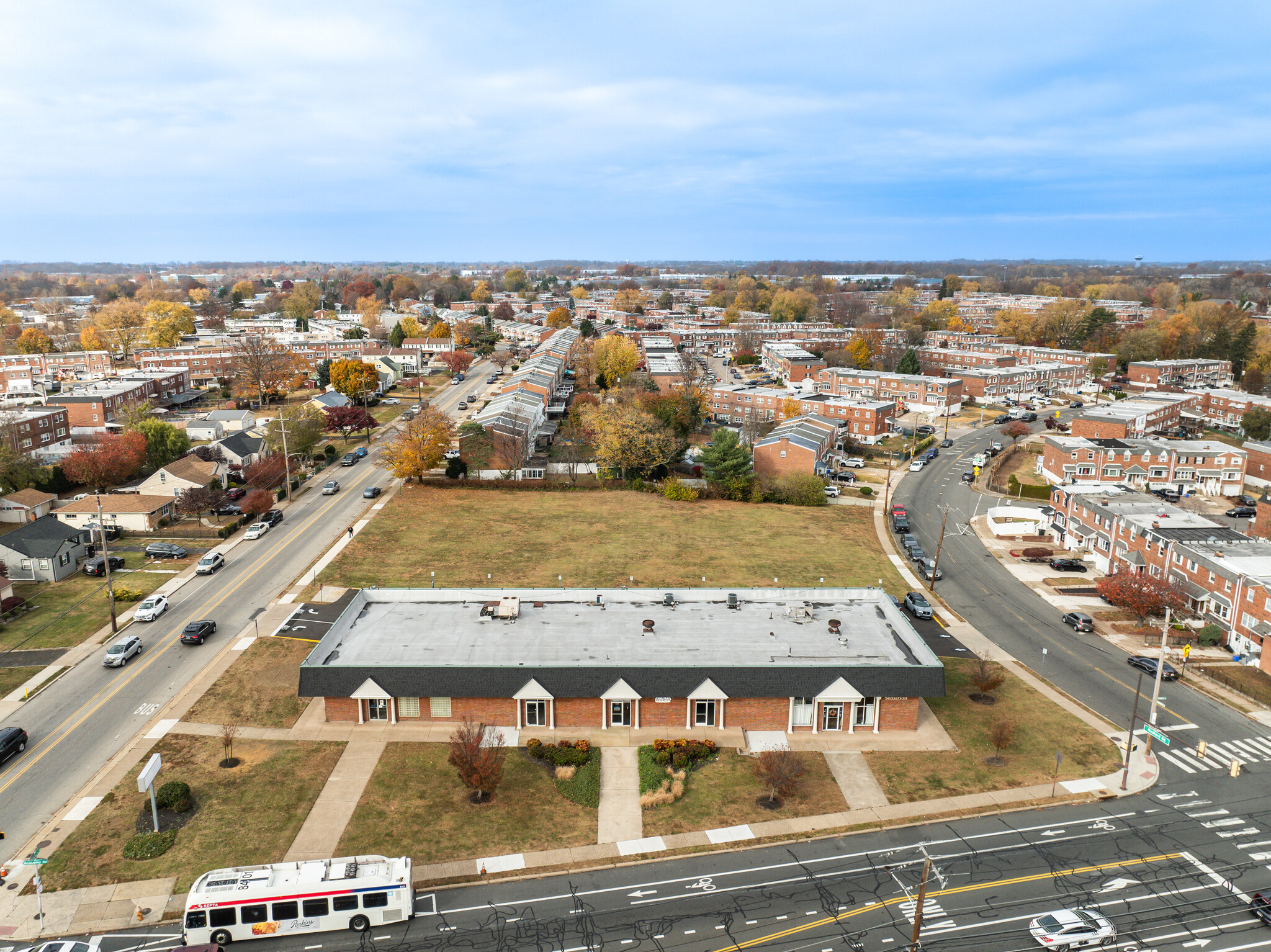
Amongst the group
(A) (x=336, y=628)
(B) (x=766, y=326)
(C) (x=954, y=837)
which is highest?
(B) (x=766, y=326)

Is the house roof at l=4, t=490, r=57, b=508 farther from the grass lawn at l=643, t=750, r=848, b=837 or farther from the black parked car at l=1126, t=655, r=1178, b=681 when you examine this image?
the black parked car at l=1126, t=655, r=1178, b=681

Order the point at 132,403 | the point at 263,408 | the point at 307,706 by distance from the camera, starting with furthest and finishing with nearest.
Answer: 1. the point at 263,408
2. the point at 132,403
3. the point at 307,706

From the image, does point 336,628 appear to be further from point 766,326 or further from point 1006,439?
point 766,326

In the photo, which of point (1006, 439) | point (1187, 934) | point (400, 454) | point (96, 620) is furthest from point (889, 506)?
point (96, 620)

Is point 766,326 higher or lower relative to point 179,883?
higher

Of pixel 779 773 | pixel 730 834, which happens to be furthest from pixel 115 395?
pixel 779 773

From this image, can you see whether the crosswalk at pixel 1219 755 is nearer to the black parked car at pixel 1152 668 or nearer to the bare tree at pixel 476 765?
the black parked car at pixel 1152 668

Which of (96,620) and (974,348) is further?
(974,348)

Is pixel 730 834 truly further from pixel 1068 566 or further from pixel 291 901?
pixel 1068 566
